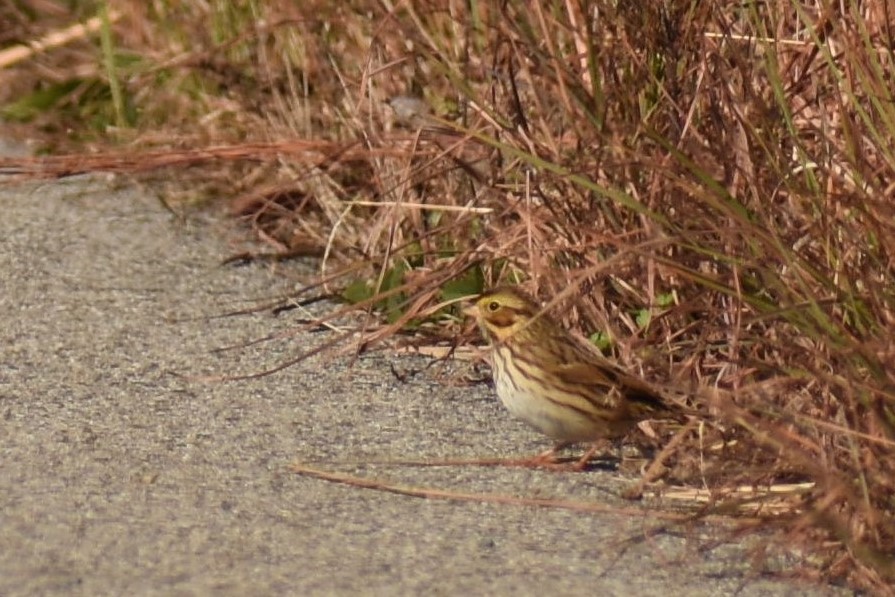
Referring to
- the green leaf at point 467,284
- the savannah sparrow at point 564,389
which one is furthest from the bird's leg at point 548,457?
the green leaf at point 467,284

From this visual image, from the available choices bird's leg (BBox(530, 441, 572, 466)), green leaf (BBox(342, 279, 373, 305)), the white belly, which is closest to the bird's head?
the white belly

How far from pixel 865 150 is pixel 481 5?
136cm

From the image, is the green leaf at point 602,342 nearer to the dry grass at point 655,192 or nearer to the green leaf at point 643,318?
the dry grass at point 655,192

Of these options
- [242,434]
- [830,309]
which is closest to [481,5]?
[242,434]

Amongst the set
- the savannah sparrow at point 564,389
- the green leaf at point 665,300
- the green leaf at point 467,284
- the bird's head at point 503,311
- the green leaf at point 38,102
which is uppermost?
the green leaf at point 665,300

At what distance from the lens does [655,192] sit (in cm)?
441

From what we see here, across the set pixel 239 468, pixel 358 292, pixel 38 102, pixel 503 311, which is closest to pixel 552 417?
pixel 503 311

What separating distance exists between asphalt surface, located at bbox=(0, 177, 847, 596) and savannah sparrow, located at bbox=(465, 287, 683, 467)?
130 millimetres

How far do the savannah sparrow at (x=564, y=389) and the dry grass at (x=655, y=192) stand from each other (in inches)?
3.6

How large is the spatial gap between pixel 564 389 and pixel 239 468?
0.75 meters

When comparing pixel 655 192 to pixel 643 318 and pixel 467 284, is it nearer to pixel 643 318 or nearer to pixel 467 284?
pixel 643 318

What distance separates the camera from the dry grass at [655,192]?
3736mm

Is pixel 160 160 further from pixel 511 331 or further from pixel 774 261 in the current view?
pixel 774 261

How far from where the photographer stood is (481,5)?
17.5ft
